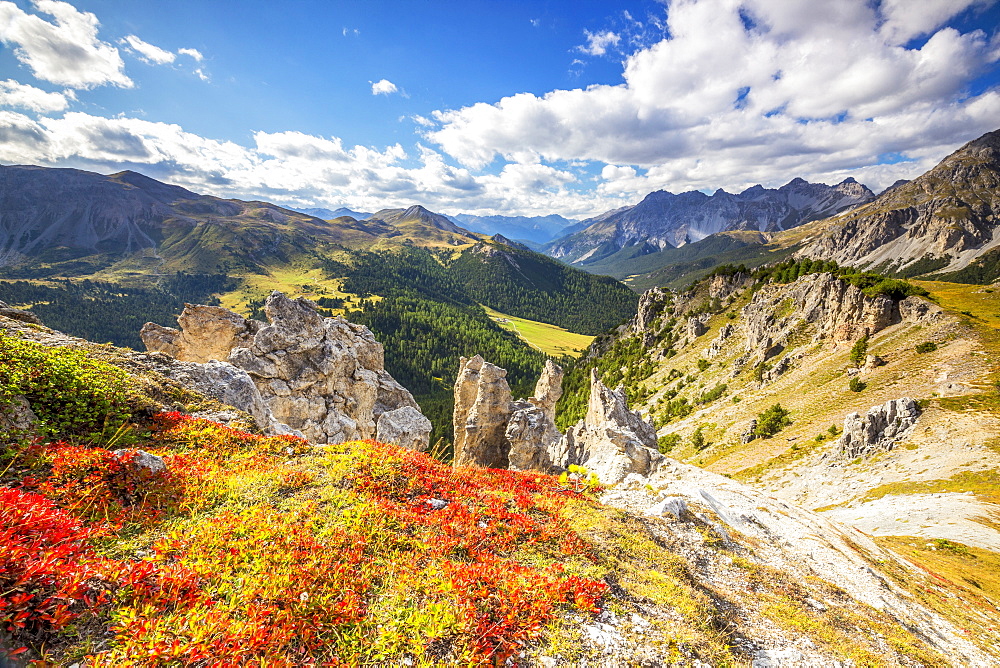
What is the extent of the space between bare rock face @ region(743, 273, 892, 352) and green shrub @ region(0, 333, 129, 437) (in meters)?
80.5

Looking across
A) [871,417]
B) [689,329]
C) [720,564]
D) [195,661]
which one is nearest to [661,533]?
[720,564]

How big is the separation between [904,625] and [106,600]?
1962cm

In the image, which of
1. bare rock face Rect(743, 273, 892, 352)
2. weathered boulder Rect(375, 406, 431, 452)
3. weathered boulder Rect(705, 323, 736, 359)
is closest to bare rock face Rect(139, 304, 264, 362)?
weathered boulder Rect(375, 406, 431, 452)

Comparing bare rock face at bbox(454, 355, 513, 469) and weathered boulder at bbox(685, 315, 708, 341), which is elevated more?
weathered boulder at bbox(685, 315, 708, 341)

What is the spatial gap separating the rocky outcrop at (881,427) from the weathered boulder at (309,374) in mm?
46227

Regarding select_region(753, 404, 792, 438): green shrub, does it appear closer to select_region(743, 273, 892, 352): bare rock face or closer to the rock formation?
select_region(743, 273, 892, 352): bare rock face

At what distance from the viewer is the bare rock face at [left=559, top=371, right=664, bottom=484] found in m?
24.8

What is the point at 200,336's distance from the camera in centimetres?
4372

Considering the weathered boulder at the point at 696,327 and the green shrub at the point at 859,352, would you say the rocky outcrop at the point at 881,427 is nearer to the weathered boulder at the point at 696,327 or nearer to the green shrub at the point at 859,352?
the green shrub at the point at 859,352

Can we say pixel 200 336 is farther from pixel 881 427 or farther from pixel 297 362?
pixel 881 427

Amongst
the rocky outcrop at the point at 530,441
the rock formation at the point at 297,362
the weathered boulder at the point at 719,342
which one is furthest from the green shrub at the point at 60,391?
the weathered boulder at the point at 719,342

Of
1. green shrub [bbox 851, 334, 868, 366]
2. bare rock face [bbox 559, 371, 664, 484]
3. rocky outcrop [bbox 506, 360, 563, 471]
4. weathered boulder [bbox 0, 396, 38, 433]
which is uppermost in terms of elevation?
green shrub [bbox 851, 334, 868, 366]

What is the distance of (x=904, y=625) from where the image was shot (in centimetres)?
1163

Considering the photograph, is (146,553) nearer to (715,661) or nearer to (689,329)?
(715,661)
